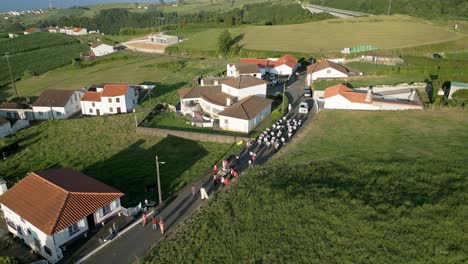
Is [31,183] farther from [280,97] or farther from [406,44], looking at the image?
[406,44]

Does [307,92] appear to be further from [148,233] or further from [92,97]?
[148,233]

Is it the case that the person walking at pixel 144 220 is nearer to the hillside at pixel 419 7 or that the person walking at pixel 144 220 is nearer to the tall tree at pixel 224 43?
the tall tree at pixel 224 43

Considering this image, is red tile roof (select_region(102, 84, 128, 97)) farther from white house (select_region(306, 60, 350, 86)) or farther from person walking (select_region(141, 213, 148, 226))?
person walking (select_region(141, 213, 148, 226))

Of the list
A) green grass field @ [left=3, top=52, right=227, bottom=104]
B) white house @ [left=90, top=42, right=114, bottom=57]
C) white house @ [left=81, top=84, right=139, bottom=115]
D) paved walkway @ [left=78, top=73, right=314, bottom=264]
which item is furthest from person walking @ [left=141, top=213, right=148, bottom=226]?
white house @ [left=90, top=42, right=114, bottom=57]

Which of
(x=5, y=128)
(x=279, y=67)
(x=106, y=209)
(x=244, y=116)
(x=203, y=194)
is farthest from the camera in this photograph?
(x=279, y=67)

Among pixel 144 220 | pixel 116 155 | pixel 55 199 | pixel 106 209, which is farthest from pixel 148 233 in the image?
pixel 116 155

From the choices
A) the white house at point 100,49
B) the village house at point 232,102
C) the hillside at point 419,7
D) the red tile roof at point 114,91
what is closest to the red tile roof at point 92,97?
the red tile roof at point 114,91
